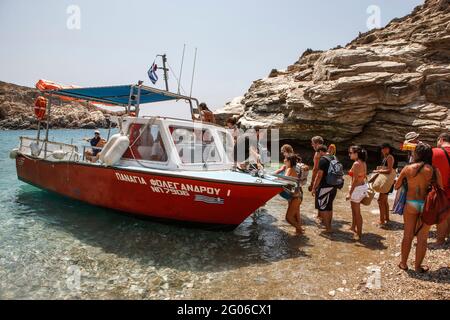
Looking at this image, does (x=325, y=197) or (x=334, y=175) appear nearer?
(x=334, y=175)

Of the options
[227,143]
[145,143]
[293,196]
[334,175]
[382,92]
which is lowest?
[293,196]

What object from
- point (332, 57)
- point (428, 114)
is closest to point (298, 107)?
point (332, 57)

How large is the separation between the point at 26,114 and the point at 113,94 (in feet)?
257

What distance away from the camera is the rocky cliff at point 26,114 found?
70.6 meters

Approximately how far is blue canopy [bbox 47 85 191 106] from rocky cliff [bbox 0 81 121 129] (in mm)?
67050

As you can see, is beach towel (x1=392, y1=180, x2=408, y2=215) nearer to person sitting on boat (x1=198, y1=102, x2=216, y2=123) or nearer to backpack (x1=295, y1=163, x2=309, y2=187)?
backpack (x1=295, y1=163, x2=309, y2=187)

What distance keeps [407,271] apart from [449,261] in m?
0.84

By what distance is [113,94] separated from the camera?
31.8ft

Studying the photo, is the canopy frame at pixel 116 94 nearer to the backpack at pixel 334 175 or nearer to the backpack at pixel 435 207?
the backpack at pixel 334 175

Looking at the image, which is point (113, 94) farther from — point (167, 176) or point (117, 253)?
point (117, 253)

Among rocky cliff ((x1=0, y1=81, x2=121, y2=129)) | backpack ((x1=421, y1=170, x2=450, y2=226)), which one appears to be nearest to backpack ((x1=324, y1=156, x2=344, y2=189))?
backpack ((x1=421, y1=170, x2=450, y2=226))

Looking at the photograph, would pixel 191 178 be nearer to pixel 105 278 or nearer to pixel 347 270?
pixel 105 278

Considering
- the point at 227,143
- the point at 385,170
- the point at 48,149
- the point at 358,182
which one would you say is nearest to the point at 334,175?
the point at 358,182

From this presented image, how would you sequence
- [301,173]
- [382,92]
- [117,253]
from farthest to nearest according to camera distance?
[382,92], [301,173], [117,253]
